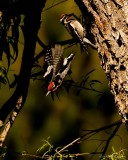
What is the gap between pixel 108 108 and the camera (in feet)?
15.4

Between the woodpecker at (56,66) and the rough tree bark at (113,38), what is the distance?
166mm

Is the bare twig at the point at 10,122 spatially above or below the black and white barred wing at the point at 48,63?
below

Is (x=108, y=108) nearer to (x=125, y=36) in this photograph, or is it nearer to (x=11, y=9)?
(x=11, y=9)

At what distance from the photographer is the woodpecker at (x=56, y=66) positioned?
44.5 inches

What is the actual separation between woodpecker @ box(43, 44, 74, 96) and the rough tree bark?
17cm

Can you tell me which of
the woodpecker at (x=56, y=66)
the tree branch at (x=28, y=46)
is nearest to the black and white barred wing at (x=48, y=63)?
the woodpecker at (x=56, y=66)

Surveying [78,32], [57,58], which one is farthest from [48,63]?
[78,32]

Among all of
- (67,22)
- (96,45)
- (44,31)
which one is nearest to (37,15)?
(67,22)

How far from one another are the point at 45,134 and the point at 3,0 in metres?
3.39

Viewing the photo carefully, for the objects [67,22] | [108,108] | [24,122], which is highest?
[67,22]

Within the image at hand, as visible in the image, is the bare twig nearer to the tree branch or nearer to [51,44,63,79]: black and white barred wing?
the tree branch

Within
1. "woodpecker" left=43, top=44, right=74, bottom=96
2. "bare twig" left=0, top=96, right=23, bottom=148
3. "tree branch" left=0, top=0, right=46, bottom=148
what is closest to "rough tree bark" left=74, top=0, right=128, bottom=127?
"woodpecker" left=43, top=44, right=74, bottom=96

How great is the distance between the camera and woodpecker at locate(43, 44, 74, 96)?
113 cm

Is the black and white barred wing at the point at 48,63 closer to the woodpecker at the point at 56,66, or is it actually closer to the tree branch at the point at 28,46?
the woodpecker at the point at 56,66
